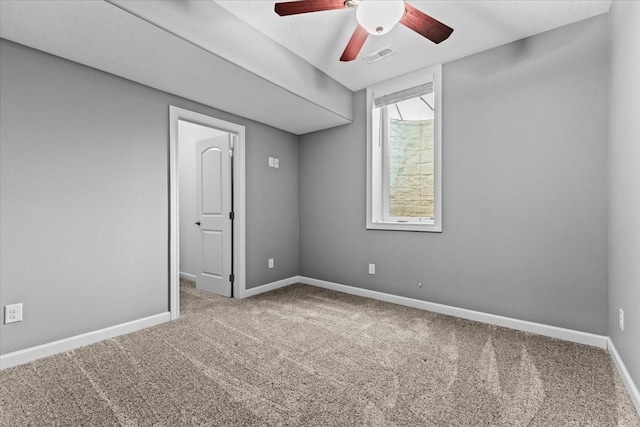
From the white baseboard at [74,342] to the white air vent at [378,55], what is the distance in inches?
120

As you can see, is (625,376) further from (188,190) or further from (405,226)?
(188,190)

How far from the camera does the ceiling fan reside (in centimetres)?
165

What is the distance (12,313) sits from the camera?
2.01 meters

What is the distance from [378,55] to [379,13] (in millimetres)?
1243

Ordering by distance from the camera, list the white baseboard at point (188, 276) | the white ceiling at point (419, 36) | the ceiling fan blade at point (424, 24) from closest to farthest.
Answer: the ceiling fan blade at point (424, 24)
the white ceiling at point (419, 36)
the white baseboard at point (188, 276)

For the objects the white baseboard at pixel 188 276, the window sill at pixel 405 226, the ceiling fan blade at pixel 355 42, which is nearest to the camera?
the ceiling fan blade at pixel 355 42

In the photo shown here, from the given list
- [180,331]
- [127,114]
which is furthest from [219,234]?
[127,114]

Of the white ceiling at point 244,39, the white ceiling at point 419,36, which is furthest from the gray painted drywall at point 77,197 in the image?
the white ceiling at point 419,36

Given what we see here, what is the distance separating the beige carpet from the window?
1.23 meters

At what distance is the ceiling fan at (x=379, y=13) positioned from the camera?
5.42ft

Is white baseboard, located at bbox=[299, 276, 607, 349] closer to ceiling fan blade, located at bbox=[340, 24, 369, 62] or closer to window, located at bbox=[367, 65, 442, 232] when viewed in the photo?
window, located at bbox=[367, 65, 442, 232]

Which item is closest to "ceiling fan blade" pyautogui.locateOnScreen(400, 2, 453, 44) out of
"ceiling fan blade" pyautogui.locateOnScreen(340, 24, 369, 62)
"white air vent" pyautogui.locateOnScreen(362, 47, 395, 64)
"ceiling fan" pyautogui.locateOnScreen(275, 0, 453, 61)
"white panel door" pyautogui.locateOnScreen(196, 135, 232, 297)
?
"ceiling fan" pyautogui.locateOnScreen(275, 0, 453, 61)

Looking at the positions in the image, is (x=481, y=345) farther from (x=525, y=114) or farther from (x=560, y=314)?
(x=525, y=114)

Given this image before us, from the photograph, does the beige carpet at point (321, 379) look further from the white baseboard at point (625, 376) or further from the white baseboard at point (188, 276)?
the white baseboard at point (188, 276)
